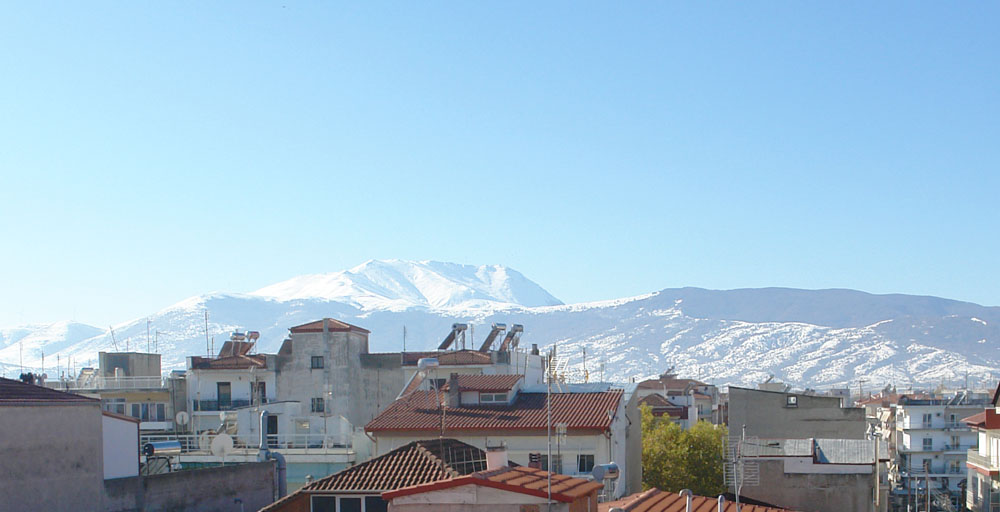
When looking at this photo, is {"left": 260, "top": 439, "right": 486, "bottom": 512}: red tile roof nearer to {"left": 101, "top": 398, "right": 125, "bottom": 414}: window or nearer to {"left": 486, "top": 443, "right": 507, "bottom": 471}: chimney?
{"left": 486, "top": 443, "right": 507, "bottom": 471}: chimney

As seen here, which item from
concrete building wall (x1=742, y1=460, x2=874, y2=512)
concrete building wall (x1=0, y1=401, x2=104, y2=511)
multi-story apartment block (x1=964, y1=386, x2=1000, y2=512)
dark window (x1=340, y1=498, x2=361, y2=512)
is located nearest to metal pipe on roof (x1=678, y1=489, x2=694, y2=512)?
dark window (x1=340, y1=498, x2=361, y2=512)

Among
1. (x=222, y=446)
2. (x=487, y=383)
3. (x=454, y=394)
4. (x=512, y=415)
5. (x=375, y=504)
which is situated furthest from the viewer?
(x=487, y=383)

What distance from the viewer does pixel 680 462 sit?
49688 mm

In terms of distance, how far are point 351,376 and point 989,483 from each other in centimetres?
2854

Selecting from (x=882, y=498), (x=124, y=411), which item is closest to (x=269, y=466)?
(x=882, y=498)

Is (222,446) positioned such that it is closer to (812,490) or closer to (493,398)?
(493,398)

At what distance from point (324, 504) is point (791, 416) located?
33.0m

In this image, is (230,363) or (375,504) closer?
(375,504)

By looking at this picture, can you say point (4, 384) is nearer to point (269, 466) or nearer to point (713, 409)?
point (269, 466)

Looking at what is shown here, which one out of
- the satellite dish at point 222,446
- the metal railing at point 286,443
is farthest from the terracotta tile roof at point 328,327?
the satellite dish at point 222,446

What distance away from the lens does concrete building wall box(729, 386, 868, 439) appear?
166 ft

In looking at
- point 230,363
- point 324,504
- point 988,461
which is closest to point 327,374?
point 230,363

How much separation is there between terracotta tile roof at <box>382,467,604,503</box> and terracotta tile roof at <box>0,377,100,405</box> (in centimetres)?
887

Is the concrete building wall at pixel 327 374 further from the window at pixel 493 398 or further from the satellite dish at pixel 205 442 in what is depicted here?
the window at pixel 493 398
